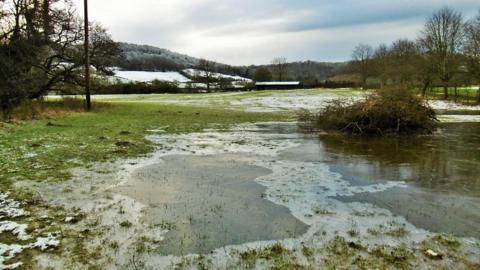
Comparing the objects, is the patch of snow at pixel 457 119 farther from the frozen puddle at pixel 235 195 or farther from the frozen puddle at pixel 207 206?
the frozen puddle at pixel 207 206

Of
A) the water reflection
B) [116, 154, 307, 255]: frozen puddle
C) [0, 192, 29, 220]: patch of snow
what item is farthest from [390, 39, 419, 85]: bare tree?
[0, 192, 29, 220]: patch of snow

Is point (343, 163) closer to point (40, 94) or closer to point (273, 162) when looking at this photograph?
point (273, 162)

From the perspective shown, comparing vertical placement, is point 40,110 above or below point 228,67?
below

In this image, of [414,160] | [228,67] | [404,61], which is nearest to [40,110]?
[414,160]

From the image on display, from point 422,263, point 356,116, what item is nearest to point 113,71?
point 356,116

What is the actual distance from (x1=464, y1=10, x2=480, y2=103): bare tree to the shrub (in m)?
27.7

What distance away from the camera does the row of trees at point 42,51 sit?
24234 millimetres

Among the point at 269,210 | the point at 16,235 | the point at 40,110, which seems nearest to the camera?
the point at 16,235

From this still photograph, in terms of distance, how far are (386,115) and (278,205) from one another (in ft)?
37.6

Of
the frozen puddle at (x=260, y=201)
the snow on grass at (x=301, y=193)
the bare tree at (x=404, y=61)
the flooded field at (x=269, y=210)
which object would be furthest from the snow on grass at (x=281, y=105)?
the flooded field at (x=269, y=210)

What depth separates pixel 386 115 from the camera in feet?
56.6

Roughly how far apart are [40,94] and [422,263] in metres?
29.8

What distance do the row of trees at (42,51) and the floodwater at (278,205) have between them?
16361 mm

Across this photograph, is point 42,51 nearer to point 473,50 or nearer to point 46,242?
point 46,242
